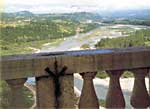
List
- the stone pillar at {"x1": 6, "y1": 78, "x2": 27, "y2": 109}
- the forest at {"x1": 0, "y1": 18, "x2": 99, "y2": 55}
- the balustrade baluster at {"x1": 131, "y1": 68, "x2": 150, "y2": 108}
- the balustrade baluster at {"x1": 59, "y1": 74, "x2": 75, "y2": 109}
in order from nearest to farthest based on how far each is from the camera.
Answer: the stone pillar at {"x1": 6, "y1": 78, "x2": 27, "y2": 109}, the balustrade baluster at {"x1": 59, "y1": 74, "x2": 75, "y2": 109}, the balustrade baluster at {"x1": 131, "y1": 68, "x2": 150, "y2": 108}, the forest at {"x1": 0, "y1": 18, "x2": 99, "y2": 55}

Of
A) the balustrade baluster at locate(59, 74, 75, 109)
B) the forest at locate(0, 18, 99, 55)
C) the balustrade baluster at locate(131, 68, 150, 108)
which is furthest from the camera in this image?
the forest at locate(0, 18, 99, 55)

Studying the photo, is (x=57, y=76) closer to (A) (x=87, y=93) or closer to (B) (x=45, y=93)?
(B) (x=45, y=93)

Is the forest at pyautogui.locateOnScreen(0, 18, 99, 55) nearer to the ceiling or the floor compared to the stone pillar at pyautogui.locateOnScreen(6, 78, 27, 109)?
nearer to the floor

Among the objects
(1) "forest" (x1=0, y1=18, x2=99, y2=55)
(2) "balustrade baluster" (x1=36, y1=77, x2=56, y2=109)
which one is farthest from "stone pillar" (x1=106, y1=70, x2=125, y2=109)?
(1) "forest" (x1=0, y1=18, x2=99, y2=55)

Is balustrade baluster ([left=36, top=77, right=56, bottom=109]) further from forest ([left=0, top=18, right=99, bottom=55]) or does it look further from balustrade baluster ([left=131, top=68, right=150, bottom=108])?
forest ([left=0, top=18, right=99, bottom=55])

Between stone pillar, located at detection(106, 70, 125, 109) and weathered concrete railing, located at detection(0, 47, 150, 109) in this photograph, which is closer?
weathered concrete railing, located at detection(0, 47, 150, 109)

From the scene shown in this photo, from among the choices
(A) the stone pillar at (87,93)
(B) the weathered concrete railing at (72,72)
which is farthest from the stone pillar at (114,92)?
(A) the stone pillar at (87,93)

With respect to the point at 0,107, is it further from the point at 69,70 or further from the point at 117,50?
the point at 117,50

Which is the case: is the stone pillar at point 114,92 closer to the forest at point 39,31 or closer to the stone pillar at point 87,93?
the stone pillar at point 87,93
